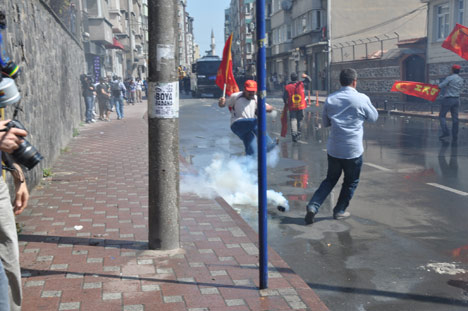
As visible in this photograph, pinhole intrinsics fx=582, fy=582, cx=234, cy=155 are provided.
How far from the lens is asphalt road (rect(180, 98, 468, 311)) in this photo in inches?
177

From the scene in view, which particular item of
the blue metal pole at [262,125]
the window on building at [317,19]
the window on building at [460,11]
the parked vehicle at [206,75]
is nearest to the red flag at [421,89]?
the window on building at [460,11]

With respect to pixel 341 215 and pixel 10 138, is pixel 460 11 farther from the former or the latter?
pixel 10 138

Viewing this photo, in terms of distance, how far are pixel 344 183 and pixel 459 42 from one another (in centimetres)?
1291

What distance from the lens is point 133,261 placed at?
16.4 ft

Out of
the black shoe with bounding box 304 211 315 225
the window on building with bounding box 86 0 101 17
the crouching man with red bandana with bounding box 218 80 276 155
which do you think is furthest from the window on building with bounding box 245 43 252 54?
the black shoe with bounding box 304 211 315 225

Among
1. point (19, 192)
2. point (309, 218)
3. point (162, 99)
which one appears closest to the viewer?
point (19, 192)

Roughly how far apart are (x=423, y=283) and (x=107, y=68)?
130 ft

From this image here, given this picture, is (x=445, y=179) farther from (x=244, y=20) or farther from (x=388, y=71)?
(x=244, y=20)

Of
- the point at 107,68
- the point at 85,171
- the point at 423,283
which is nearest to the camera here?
the point at 423,283

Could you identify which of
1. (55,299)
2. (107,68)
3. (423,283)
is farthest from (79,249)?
(107,68)

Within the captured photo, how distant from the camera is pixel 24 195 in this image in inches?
127

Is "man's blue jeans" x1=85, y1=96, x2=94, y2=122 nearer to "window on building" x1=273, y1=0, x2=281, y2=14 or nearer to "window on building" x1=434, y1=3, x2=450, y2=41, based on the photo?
"window on building" x1=434, y1=3, x2=450, y2=41

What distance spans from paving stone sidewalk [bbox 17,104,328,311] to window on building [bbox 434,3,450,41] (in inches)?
989

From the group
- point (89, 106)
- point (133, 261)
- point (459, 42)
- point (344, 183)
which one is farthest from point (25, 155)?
point (89, 106)
